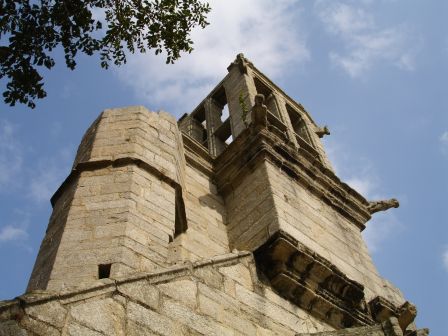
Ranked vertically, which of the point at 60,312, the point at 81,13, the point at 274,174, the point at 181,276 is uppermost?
the point at 274,174

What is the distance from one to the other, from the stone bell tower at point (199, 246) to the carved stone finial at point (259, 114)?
0.02m

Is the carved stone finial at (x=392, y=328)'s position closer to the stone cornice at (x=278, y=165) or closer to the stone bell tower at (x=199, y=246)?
the stone bell tower at (x=199, y=246)

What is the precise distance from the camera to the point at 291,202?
8508 millimetres

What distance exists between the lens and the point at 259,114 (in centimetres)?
993

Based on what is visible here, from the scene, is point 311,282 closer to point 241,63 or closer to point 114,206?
point 114,206

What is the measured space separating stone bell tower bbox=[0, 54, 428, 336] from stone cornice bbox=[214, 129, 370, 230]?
23 millimetres

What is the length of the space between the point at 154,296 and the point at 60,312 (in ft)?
2.86

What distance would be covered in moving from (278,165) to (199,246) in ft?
7.13

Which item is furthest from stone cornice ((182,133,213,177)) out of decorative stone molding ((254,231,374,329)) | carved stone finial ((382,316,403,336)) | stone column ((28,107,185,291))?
carved stone finial ((382,316,403,336))

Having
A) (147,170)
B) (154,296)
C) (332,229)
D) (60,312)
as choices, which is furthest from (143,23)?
(332,229)

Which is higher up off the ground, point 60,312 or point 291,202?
point 291,202

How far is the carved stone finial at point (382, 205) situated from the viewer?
11582mm

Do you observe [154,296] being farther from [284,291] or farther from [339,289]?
[339,289]

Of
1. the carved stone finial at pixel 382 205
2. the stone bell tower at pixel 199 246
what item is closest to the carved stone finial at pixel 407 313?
the stone bell tower at pixel 199 246
